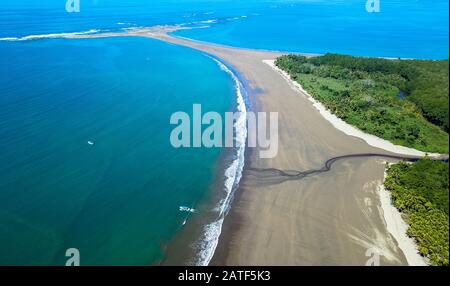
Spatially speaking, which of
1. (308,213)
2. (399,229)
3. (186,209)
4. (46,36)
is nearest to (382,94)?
(399,229)

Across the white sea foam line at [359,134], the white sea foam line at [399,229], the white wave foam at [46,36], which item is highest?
the white wave foam at [46,36]

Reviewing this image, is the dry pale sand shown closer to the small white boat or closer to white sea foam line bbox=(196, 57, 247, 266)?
white sea foam line bbox=(196, 57, 247, 266)

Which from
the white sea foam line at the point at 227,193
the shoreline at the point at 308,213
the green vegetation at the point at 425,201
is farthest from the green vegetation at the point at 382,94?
the white sea foam line at the point at 227,193

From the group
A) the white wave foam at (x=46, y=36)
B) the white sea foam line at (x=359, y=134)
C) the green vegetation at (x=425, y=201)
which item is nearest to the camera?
the green vegetation at (x=425, y=201)

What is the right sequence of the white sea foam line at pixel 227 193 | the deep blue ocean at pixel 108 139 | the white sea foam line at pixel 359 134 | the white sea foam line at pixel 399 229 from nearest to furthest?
the white sea foam line at pixel 399 229 → the white sea foam line at pixel 227 193 → the deep blue ocean at pixel 108 139 → the white sea foam line at pixel 359 134

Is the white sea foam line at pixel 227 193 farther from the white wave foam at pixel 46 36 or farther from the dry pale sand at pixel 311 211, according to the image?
the white wave foam at pixel 46 36

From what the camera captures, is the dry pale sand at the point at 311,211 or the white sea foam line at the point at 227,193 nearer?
the dry pale sand at the point at 311,211

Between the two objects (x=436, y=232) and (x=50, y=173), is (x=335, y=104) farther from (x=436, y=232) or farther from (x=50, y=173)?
(x=50, y=173)

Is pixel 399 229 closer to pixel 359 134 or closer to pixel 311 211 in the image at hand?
pixel 311 211
